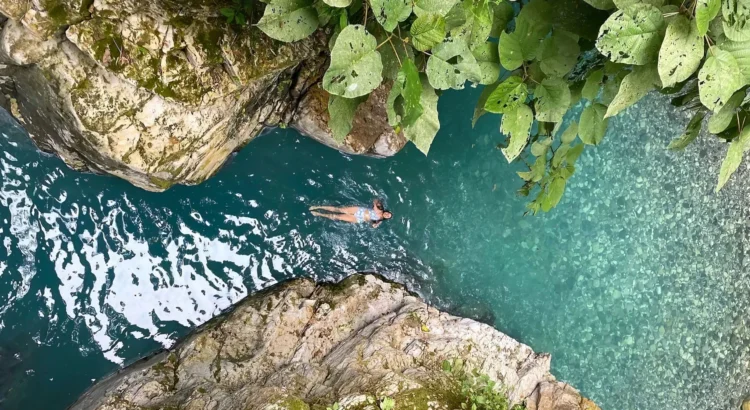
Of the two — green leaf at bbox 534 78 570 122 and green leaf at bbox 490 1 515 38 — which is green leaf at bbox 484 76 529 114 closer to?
green leaf at bbox 534 78 570 122

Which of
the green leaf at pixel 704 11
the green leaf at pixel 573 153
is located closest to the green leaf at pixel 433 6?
the green leaf at pixel 704 11

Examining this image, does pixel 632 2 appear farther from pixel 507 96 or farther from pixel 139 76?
pixel 139 76

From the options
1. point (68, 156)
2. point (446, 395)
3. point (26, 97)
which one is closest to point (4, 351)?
point (68, 156)

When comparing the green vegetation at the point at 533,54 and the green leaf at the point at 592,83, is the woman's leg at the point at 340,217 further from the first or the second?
the green leaf at the point at 592,83

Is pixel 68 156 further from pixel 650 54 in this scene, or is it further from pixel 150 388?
pixel 650 54

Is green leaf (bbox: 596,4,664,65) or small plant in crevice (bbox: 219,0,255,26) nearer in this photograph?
green leaf (bbox: 596,4,664,65)

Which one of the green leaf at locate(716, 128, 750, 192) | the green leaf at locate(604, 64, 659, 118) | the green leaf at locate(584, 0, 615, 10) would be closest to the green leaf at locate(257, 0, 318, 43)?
the green leaf at locate(584, 0, 615, 10)

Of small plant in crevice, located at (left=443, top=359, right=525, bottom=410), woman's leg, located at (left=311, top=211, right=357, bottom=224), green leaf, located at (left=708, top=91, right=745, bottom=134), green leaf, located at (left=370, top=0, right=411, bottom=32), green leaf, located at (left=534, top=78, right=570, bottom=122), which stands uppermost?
green leaf, located at (left=370, top=0, right=411, bottom=32)
